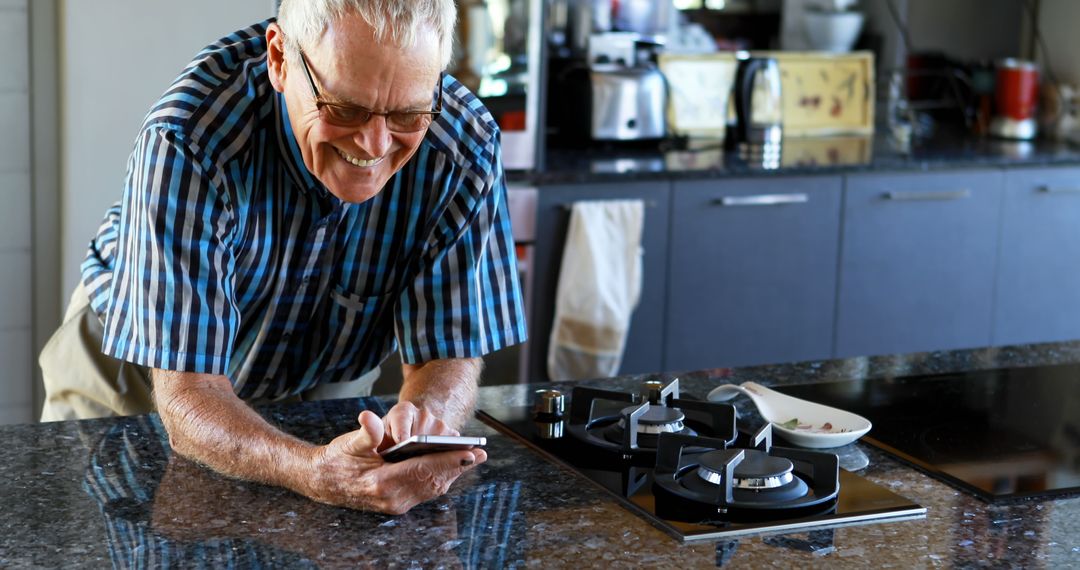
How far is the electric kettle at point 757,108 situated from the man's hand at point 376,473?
2.53m

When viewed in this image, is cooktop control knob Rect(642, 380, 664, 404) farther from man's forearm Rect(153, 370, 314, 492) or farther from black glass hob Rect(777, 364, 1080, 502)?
man's forearm Rect(153, 370, 314, 492)

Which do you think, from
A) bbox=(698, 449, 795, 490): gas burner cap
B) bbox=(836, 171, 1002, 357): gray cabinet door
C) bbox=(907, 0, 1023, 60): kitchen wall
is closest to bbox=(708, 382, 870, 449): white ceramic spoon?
bbox=(698, 449, 795, 490): gas burner cap

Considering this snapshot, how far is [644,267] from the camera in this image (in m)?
3.49

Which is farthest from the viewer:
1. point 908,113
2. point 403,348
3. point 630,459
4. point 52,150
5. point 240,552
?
point 908,113

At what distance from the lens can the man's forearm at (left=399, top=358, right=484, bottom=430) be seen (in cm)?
162

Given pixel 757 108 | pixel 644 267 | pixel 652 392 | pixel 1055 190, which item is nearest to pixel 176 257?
pixel 652 392

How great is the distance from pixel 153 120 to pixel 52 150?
1531 mm

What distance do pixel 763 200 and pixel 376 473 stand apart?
237 centimetres

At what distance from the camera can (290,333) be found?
180 centimetres

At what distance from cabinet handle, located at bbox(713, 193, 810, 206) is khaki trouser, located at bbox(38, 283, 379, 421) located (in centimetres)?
171

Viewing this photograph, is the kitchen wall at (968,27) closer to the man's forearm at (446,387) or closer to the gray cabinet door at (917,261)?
the gray cabinet door at (917,261)

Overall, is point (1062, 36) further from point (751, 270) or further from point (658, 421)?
point (658, 421)

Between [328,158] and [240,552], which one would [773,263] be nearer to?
[328,158]

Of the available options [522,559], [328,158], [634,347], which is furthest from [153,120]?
[634,347]
